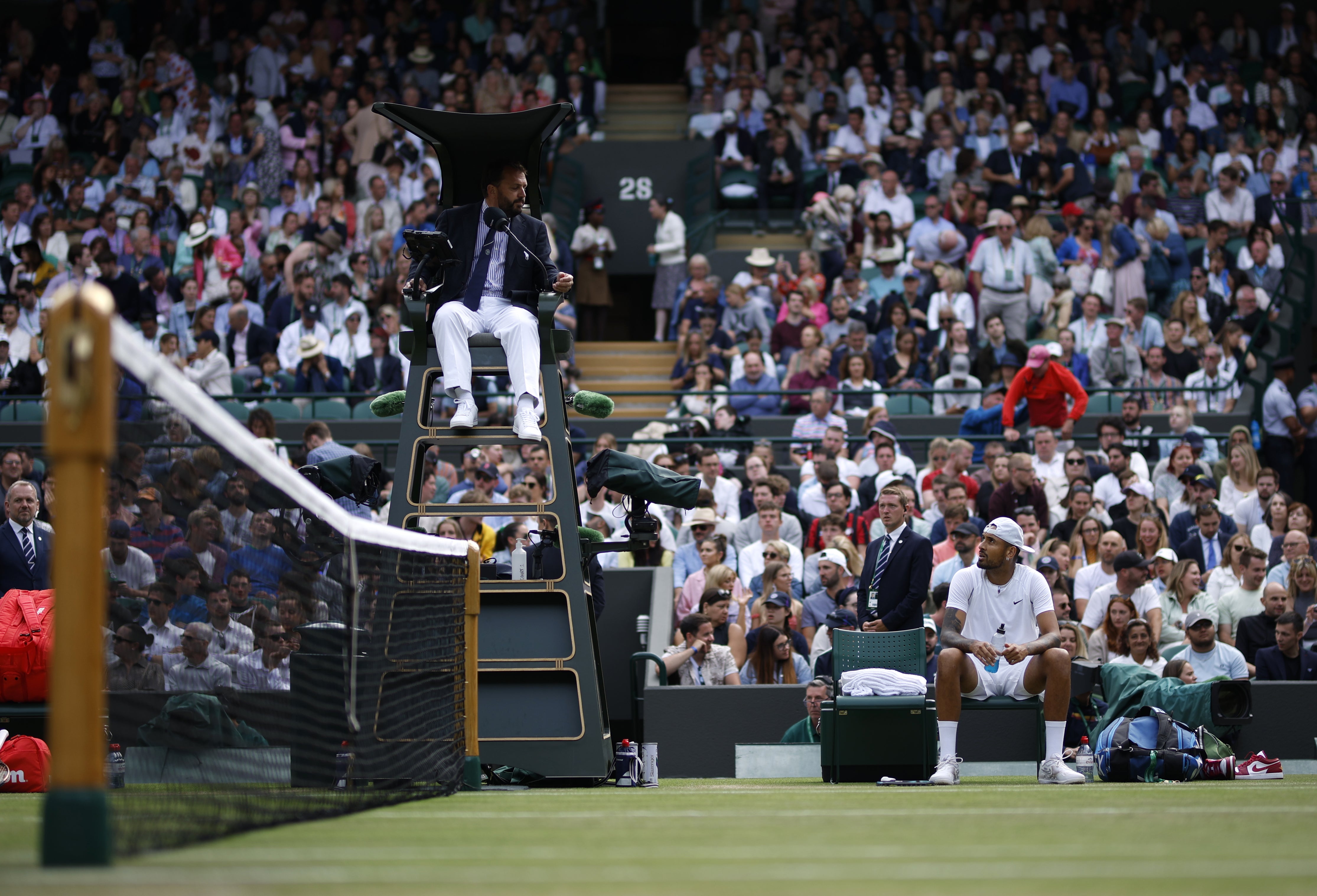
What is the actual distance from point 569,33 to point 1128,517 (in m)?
16.4

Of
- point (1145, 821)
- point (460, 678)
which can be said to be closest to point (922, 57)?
point (460, 678)

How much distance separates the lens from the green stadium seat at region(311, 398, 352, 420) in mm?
19094

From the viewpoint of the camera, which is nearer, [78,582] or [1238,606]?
[78,582]

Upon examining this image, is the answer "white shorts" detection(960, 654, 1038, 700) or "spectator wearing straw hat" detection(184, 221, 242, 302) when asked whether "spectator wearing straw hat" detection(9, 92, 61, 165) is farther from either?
"white shorts" detection(960, 654, 1038, 700)

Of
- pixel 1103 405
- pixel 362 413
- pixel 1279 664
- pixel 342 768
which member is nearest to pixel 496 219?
pixel 342 768

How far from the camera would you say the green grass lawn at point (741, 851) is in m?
3.89

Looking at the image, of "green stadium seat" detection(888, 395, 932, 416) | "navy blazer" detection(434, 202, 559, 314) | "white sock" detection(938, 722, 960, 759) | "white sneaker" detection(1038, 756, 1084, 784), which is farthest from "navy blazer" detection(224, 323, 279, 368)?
"white sneaker" detection(1038, 756, 1084, 784)

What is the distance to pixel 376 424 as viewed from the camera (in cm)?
1872

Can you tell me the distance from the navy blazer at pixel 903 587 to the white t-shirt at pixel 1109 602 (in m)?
2.52

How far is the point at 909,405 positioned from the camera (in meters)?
19.2

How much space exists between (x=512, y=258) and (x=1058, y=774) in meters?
4.77

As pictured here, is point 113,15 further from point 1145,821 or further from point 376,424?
point 1145,821

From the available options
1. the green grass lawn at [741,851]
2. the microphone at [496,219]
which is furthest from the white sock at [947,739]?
the microphone at [496,219]

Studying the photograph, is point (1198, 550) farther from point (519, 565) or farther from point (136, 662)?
point (136, 662)
